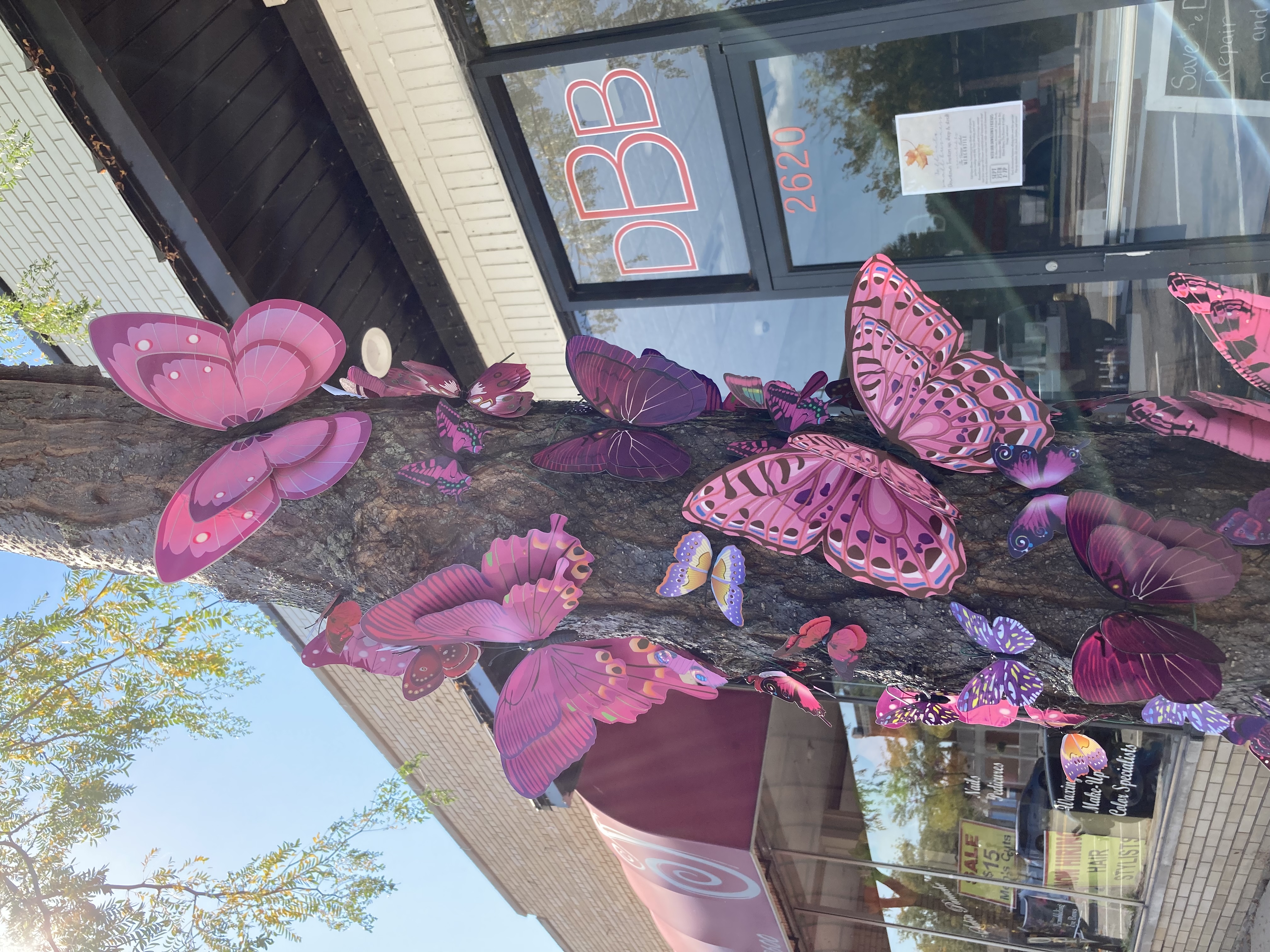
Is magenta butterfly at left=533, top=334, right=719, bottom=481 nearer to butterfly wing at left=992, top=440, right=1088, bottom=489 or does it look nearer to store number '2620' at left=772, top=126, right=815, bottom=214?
butterfly wing at left=992, top=440, right=1088, bottom=489

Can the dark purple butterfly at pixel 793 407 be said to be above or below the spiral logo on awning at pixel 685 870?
above

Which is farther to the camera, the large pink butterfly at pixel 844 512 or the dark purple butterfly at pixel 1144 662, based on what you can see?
the large pink butterfly at pixel 844 512

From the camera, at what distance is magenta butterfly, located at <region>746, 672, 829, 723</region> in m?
1.91

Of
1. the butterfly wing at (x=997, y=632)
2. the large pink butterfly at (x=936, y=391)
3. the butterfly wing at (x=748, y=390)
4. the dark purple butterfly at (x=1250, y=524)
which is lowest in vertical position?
the butterfly wing at (x=997, y=632)

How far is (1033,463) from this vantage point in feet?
5.08

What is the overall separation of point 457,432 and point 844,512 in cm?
106

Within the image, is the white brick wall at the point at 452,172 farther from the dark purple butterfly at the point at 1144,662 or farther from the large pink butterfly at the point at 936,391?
the dark purple butterfly at the point at 1144,662

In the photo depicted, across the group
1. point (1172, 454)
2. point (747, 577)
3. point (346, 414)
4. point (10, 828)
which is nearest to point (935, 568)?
point (747, 577)

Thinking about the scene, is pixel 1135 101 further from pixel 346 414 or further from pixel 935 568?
pixel 346 414

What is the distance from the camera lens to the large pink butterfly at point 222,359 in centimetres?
175

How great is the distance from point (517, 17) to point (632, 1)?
27.2 inches

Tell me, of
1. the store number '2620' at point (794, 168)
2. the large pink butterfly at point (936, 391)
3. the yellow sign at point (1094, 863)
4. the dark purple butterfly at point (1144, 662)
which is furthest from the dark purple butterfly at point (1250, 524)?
the yellow sign at point (1094, 863)

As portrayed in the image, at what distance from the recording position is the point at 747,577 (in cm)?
177

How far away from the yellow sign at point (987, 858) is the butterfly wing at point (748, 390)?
3.58 m
